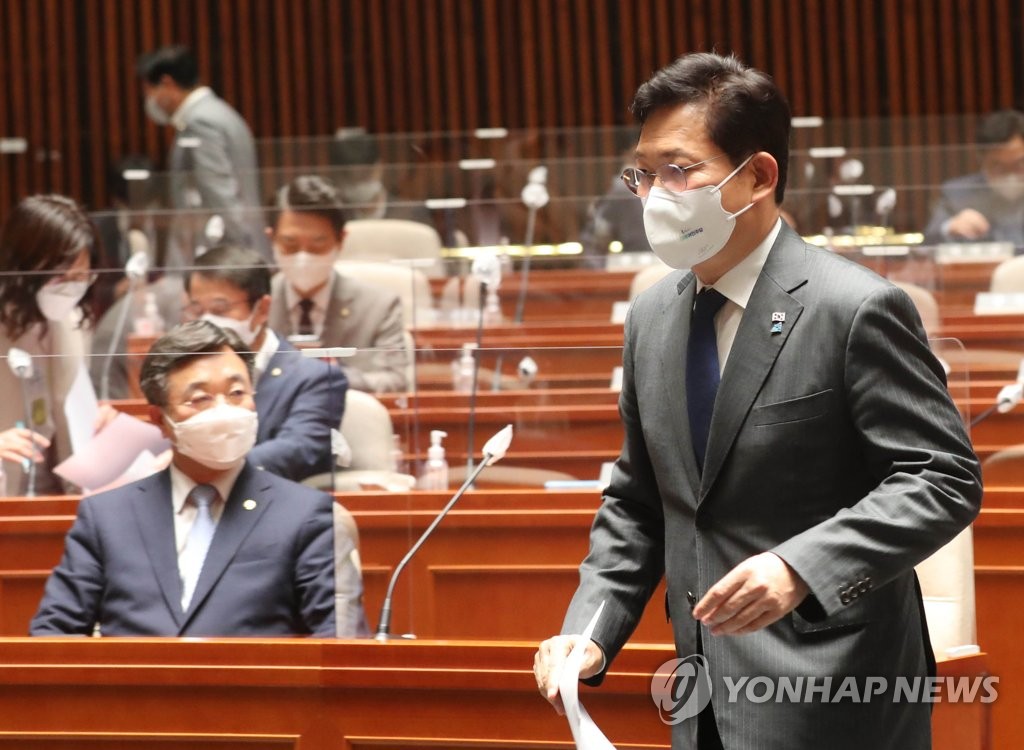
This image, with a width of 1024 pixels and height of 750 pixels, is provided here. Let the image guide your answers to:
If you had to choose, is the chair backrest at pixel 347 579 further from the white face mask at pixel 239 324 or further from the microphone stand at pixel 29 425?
the white face mask at pixel 239 324

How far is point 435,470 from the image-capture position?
8.98 feet

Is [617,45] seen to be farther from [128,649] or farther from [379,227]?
[128,649]

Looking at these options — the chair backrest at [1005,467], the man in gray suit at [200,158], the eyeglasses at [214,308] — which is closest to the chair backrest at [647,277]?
the eyeglasses at [214,308]

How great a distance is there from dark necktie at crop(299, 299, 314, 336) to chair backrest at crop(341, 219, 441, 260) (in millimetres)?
785

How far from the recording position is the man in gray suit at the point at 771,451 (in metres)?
1.49

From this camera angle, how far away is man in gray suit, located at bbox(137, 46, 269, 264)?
212 inches

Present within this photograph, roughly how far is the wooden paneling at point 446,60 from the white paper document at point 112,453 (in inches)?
232

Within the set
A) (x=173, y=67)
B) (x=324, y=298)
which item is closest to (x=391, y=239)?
(x=324, y=298)

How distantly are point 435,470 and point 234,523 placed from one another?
0.39 metres

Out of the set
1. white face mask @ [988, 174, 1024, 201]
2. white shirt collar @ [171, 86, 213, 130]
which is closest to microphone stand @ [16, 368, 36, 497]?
white face mask @ [988, 174, 1024, 201]

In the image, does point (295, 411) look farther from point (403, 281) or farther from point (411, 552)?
point (403, 281)

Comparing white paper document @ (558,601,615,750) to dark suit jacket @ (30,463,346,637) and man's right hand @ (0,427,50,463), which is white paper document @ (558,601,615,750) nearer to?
dark suit jacket @ (30,463,346,637)

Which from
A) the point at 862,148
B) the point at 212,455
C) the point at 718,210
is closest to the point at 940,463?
the point at 718,210

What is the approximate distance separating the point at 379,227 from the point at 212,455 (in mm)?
2695
